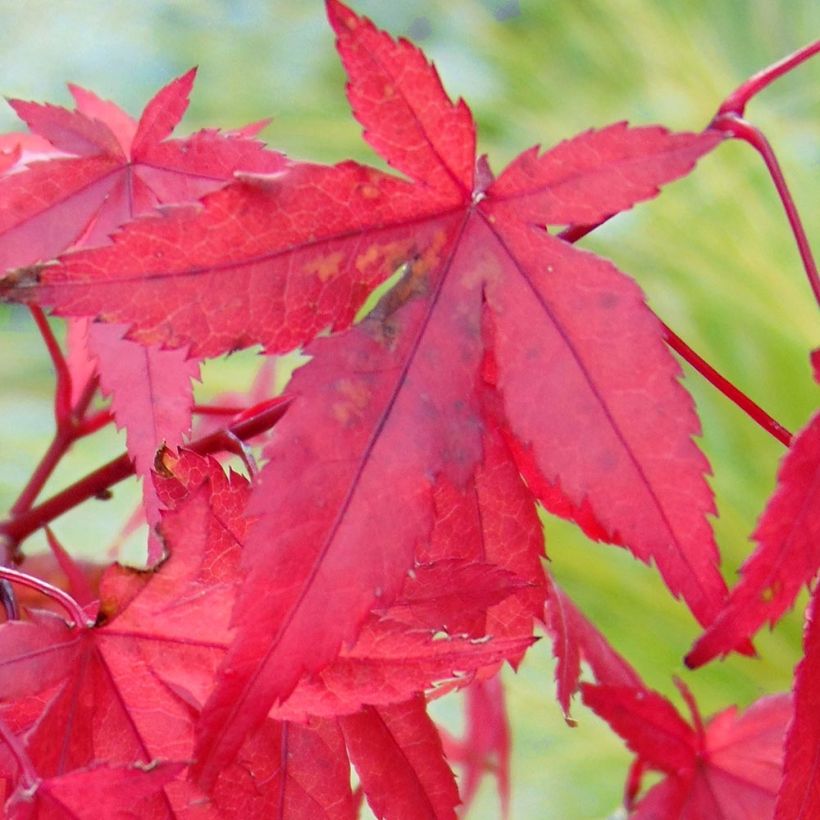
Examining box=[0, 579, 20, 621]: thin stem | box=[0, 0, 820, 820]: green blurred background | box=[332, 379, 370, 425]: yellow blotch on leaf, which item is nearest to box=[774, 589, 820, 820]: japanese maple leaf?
box=[332, 379, 370, 425]: yellow blotch on leaf

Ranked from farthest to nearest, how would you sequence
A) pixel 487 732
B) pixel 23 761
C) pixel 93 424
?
pixel 487 732, pixel 93 424, pixel 23 761

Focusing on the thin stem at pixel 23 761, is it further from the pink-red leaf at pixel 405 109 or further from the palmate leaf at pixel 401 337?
the pink-red leaf at pixel 405 109

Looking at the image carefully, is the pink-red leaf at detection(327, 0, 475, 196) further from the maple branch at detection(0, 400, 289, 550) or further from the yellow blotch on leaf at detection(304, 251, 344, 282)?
the maple branch at detection(0, 400, 289, 550)

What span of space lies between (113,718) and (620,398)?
16 cm

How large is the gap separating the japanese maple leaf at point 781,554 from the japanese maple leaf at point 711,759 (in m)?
0.18

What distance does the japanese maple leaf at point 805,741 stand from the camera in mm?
279

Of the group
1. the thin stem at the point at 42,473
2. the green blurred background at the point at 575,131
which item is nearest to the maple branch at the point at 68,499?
the thin stem at the point at 42,473

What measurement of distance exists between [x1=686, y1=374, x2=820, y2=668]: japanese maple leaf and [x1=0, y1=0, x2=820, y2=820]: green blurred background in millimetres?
933

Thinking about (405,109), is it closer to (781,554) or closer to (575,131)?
(781,554)

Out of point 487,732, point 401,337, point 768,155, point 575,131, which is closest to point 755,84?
point 768,155

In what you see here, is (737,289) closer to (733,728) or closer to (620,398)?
(733,728)

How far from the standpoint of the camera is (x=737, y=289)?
1.49 m

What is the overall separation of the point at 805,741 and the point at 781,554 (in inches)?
2.2

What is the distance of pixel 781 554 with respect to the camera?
0.87 feet
